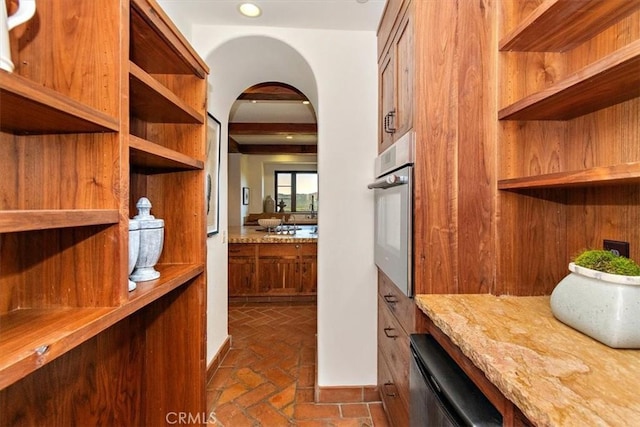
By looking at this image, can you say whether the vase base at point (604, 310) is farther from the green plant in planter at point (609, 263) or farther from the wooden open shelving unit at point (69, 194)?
the wooden open shelving unit at point (69, 194)

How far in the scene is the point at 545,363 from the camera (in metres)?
0.73

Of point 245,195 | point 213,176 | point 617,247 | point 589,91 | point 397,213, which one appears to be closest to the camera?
point 589,91

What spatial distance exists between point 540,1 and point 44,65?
177 centimetres

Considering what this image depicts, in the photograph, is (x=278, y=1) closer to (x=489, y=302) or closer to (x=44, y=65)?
(x=44, y=65)

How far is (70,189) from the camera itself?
34.1 inches

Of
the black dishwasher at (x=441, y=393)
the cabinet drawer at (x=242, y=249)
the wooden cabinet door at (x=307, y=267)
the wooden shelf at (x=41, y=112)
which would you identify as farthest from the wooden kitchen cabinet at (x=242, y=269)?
the wooden shelf at (x=41, y=112)

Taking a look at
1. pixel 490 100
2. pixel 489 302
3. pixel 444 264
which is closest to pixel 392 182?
pixel 444 264

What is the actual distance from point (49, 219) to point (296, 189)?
813 centimetres

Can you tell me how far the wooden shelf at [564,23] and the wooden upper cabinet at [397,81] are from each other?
15.1 inches

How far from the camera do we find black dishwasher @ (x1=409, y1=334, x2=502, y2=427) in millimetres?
777

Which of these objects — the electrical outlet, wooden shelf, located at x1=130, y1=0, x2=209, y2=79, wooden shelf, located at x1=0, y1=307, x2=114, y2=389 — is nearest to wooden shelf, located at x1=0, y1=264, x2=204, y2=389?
wooden shelf, located at x1=0, y1=307, x2=114, y2=389

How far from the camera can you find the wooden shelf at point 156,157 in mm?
987

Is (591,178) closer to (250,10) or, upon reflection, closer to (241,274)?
(250,10)

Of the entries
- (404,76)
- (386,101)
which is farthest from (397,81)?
(386,101)
